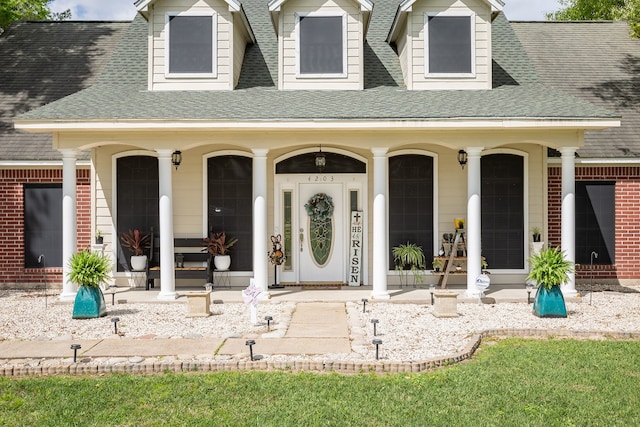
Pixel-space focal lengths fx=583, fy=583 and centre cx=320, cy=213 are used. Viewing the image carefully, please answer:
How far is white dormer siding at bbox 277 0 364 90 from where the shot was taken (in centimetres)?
1209

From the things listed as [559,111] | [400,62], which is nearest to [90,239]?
[400,62]

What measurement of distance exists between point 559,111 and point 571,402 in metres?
6.66

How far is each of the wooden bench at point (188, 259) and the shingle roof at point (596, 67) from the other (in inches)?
338

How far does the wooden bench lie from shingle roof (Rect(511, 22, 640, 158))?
8.59 m

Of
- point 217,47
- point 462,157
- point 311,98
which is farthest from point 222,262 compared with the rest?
point 462,157

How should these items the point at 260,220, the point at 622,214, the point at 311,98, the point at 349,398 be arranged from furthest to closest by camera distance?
the point at 622,214 → the point at 311,98 → the point at 260,220 → the point at 349,398

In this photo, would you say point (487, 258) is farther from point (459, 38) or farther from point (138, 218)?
point (138, 218)

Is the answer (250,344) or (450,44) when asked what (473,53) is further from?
(250,344)

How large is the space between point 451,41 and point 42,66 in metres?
10.6

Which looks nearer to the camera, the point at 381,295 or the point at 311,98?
the point at 381,295

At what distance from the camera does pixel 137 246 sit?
12.3m

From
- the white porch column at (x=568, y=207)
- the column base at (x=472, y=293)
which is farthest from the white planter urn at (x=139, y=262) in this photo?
the white porch column at (x=568, y=207)

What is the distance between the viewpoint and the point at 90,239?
42.7 feet

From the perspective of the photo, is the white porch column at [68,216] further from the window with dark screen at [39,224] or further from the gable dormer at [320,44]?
the gable dormer at [320,44]
